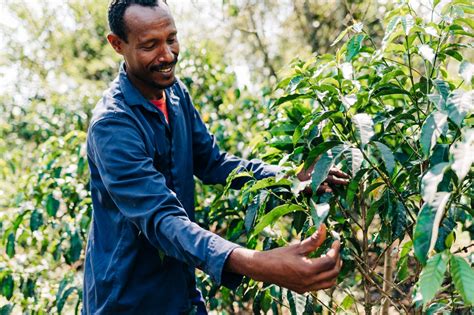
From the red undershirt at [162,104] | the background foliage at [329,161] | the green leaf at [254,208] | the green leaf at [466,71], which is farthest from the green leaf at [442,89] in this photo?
the red undershirt at [162,104]

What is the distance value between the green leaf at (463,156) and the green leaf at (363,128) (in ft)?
1.00

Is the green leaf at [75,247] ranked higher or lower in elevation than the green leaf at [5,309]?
higher

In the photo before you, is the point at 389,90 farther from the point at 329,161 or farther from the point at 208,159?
the point at 208,159

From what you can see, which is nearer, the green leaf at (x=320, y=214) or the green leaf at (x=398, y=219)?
the green leaf at (x=320, y=214)

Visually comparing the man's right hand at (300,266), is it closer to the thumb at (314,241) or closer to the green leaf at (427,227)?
the thumb at (314,241)

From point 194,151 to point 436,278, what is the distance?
1.38 m

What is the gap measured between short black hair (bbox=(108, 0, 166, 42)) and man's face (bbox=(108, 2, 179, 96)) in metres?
0.02

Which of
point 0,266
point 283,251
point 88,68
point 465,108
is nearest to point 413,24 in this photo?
point 465,108

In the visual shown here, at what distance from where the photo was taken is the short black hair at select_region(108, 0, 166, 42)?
2035 millimetres

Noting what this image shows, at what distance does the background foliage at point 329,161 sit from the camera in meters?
1.45

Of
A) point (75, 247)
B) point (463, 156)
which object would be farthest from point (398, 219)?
point (75, 247)

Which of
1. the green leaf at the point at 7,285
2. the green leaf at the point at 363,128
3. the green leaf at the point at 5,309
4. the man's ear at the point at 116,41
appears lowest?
the green leaf at the point at 5,309

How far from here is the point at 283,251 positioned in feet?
4.66

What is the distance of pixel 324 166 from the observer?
60.6 inches
